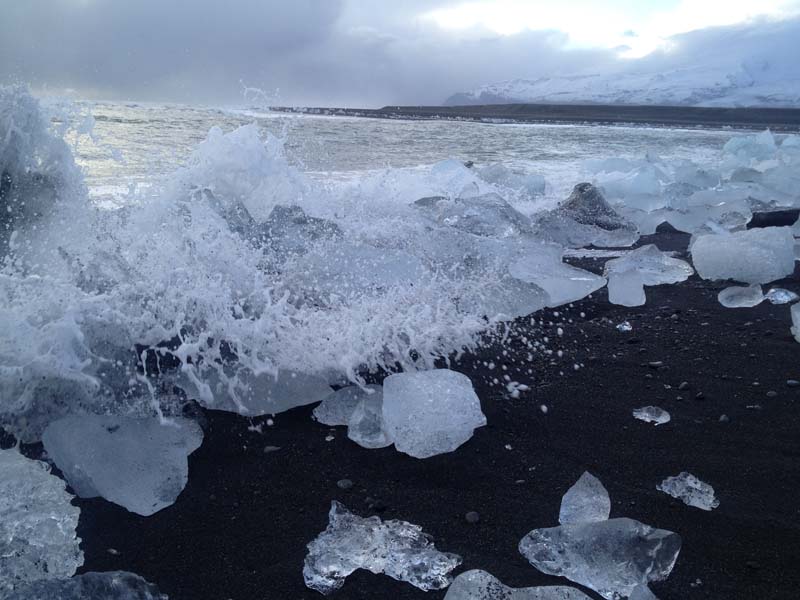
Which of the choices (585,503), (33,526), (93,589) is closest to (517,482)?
(585,503)

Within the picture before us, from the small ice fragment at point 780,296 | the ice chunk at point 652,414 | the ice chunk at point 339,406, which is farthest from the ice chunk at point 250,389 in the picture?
the small ice fragment at point 780,296

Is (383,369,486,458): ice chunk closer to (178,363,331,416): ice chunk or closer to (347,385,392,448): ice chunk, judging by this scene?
(347,385,392,448): ice chunk

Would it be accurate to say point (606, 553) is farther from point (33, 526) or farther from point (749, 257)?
point (749, 257)

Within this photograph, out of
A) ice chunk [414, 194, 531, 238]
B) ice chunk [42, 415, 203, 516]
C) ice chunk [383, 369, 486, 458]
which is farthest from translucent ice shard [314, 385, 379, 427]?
ice chunk [414, 194, 531, 238]

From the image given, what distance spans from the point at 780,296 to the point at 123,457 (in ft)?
10.00

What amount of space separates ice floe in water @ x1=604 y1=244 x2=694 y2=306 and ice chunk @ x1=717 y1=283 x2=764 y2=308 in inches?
14.4

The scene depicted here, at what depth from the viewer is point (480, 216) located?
179 inches

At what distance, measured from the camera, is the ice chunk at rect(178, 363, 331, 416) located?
188 cm

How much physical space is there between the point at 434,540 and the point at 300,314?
1152mm

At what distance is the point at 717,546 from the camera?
131cm

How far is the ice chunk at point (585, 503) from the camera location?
4.65ft

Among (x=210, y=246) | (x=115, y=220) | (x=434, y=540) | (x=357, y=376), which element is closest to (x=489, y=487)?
(x=434, y=540)

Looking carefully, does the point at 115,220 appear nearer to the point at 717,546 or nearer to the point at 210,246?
the point at 210,246

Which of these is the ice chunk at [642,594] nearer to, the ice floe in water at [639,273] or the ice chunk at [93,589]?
the ice chunk at [93,589]
